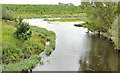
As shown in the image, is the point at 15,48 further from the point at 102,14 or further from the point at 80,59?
the point at 102,14

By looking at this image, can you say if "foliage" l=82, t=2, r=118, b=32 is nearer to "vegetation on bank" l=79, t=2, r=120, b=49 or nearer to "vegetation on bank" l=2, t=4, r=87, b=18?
"vegetation on bank" l=79, t=2, r=120, b=49

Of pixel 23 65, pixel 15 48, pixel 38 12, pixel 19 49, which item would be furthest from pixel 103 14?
pixel 38 12

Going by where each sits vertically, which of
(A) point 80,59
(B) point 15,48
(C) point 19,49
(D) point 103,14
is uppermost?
(D) point 103,14

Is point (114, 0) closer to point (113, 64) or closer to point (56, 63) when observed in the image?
point (113, 64)

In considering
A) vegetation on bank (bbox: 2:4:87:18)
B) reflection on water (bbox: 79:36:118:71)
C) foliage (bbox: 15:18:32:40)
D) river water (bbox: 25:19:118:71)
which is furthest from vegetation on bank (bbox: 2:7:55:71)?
vegetation on bank (bbox: 2:4:87:18)

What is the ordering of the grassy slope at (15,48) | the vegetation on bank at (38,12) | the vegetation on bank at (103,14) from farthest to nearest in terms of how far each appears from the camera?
the vegetation on bank at (38,12), the vegetation on bank at (103,14), the grassy slope at (15,48)

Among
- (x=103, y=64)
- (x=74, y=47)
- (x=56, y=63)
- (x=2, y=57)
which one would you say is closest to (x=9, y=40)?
(x=2, y=57)

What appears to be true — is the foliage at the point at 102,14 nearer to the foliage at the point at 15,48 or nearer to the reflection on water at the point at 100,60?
the reflection on water at the point at 100,60

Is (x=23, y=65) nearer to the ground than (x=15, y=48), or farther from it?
nearer to the ground

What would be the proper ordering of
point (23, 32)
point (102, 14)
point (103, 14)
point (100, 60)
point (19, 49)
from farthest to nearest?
point (102, 14) → point (103, 14) → point (23, 32) → point (19, 49) → point (100, 60)

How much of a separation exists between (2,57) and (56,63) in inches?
246

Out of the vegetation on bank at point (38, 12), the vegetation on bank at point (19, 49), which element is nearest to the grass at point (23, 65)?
the vegetation on bank at point (19, 49)

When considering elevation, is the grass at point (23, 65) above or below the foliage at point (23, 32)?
below

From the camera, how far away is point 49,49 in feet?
90.8
